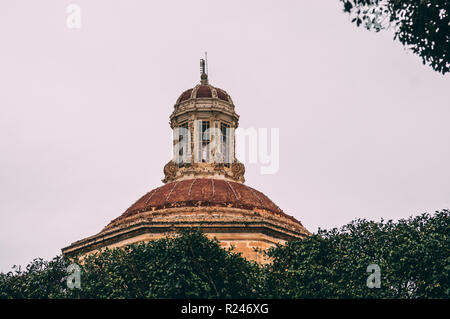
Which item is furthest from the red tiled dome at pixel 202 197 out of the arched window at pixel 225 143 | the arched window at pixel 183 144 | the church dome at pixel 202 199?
the arched window at pixel 225 143

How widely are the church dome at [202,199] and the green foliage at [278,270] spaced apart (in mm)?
11117

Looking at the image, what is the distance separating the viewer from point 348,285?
1460 inches

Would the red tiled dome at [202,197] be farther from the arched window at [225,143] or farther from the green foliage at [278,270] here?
the green foliage at [278,270]

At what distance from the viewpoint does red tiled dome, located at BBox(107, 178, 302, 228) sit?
52.3 m

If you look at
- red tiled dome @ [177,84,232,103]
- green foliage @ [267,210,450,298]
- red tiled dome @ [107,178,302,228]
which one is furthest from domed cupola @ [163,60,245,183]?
green foliage @ [267,210,450,298]

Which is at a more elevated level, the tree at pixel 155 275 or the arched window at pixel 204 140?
the arched window at pixel 204 140

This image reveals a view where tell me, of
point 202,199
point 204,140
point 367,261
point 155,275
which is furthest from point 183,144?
point 367,261

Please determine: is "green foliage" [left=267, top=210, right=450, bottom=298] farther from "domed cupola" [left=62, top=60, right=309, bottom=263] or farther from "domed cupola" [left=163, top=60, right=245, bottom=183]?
"domed cupola" [left=163, top=60, right=245, bottom=183]

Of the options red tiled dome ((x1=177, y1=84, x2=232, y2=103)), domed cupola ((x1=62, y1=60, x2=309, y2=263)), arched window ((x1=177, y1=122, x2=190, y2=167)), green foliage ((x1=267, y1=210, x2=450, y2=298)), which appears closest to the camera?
green foliage ((x1=267, y1=210, x2=450, y2=298))

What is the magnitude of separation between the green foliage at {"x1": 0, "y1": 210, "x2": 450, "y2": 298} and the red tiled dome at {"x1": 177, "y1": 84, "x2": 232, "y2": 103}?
22798 mm

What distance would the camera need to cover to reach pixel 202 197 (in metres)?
52.8

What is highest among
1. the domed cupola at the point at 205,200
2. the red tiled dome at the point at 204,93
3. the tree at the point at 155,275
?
the red tiled dome at the point at 204,93

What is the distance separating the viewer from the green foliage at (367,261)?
119ft
